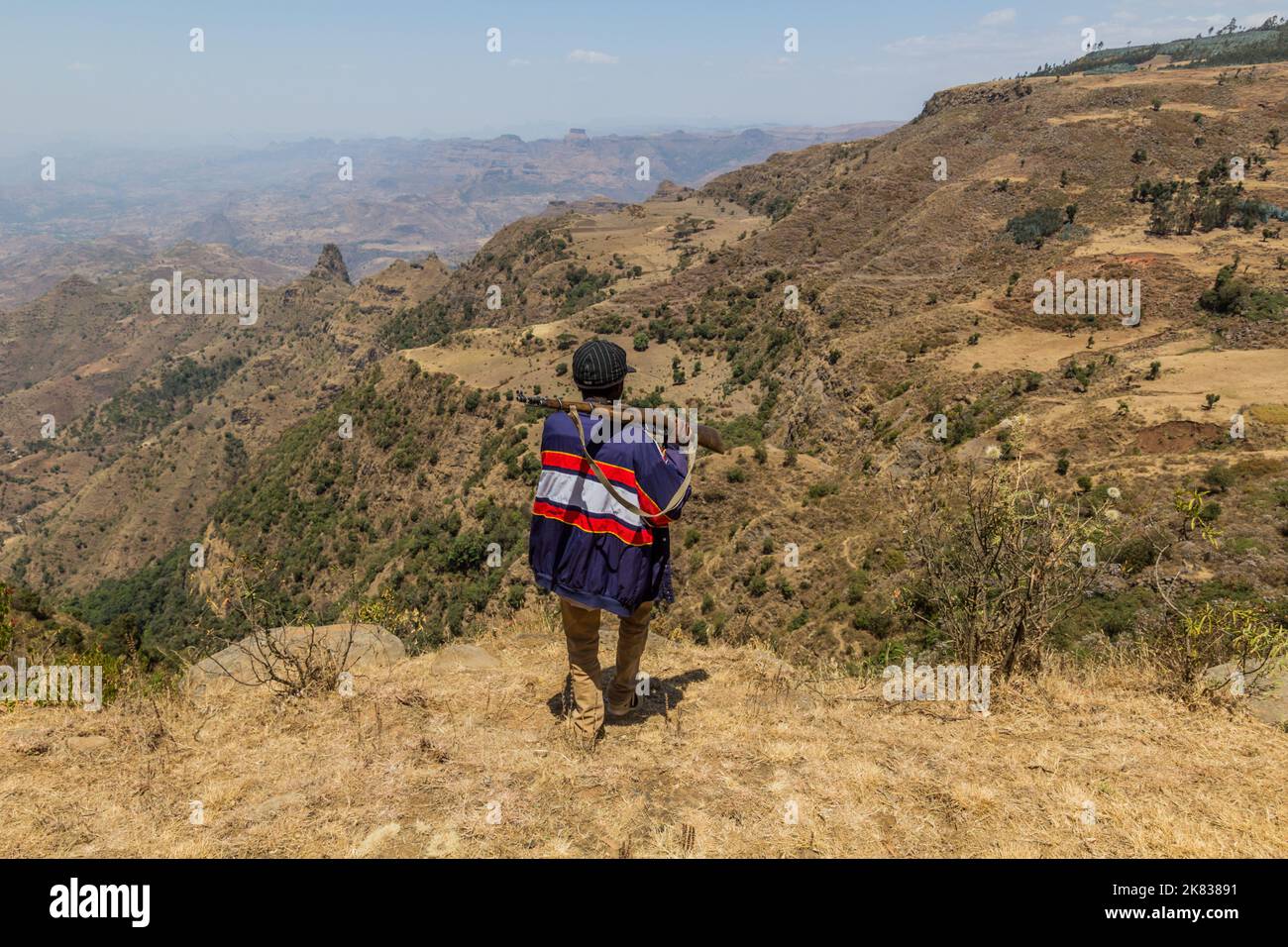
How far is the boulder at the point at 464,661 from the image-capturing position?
695cm

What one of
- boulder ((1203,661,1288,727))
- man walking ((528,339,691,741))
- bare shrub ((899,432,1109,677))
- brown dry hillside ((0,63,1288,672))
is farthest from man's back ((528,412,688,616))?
boulder ((1203,661,1288,727))

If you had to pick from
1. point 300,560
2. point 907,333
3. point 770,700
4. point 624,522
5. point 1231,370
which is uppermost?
point 907,333

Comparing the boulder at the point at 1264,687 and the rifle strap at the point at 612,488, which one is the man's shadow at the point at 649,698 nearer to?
the rifle strap at the point at 612,488

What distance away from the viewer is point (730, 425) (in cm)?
3981

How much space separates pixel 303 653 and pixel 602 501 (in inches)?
193

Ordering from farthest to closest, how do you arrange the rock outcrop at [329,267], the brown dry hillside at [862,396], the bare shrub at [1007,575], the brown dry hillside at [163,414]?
the rock outcrop at [329,267], the brown dry hillside at [163,414], the brown dry hillside at [862,396], the bare shrub at [1007,575]

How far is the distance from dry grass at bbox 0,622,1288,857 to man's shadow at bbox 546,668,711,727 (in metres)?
0.05

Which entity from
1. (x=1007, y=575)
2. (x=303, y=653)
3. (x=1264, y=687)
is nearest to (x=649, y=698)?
(x=1007, y=575)

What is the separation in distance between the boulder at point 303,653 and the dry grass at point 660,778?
733 mm

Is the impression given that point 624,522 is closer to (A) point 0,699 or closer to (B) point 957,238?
(A) point 0,699

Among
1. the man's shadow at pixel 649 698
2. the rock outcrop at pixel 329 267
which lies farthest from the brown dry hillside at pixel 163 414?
the man's shadow at pixel 649 698

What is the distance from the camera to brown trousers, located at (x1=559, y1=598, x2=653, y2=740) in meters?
4.74

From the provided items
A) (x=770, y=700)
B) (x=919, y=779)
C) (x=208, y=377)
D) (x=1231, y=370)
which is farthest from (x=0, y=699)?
(x=208, y=377)
